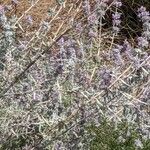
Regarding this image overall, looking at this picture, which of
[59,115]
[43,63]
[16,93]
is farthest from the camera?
[43,63]

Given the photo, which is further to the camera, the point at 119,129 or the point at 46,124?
the point at 119,129

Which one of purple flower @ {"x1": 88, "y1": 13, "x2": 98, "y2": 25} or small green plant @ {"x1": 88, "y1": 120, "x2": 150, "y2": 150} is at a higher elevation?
purple flower @ {"x1": 88, "y1": 13, "x2": 98, "y2": 25}

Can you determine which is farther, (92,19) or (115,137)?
(92,19)

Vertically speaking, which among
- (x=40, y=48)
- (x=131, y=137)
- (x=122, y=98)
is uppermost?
(x=40, y=48)

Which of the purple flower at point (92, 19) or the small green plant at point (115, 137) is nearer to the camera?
the small green plant at point (115, 137)

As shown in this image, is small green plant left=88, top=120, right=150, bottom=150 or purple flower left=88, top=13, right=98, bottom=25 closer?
small green plant left=88, top=120, right=150, bottom=150

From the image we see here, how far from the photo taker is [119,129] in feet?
10.9

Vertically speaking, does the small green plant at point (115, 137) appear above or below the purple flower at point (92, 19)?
below

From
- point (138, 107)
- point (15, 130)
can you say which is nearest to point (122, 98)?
point (138, 107)

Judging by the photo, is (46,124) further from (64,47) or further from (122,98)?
Answer: (64,47)

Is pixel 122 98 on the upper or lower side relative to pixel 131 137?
upper

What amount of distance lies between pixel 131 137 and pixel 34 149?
26.1 inches

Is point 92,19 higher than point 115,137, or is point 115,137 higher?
point 92,19

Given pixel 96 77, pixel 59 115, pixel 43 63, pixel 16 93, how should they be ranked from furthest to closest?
pixel 96 77, pixel 43 63, pixel 59 115, pixel 16 93
